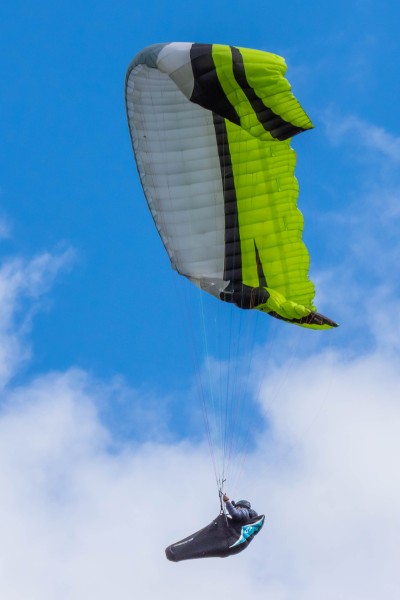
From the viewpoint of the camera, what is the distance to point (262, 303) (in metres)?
38.3

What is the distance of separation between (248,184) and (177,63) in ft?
13.3

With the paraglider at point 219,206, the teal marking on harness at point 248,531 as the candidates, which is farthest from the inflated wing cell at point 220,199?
the teal marking on harness at point 248,531

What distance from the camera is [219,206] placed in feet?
127

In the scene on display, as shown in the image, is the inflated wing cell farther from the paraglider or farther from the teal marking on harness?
the teal marking on harness

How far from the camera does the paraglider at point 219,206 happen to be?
37.2 meters

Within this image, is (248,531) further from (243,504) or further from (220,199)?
Result: (220,199)

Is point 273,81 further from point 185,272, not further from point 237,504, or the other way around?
point 237,504

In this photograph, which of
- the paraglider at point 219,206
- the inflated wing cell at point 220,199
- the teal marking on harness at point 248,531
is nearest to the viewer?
the teal marking on harness at point 248,531

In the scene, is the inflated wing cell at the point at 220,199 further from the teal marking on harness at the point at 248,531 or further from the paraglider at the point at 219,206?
the teal marking on harness at the point at 248,531

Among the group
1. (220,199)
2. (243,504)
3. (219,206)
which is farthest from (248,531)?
(220,199)

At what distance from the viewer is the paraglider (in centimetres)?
3725

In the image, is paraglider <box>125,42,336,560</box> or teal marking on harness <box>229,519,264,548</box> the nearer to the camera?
teal marking on harness <box>229,519,264,548</box>

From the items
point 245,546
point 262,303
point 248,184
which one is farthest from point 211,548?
point 248,184

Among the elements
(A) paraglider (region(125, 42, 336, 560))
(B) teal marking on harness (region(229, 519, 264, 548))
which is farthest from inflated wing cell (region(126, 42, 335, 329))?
(B) teal marking on harness (region(229, 519, 264, 548))
